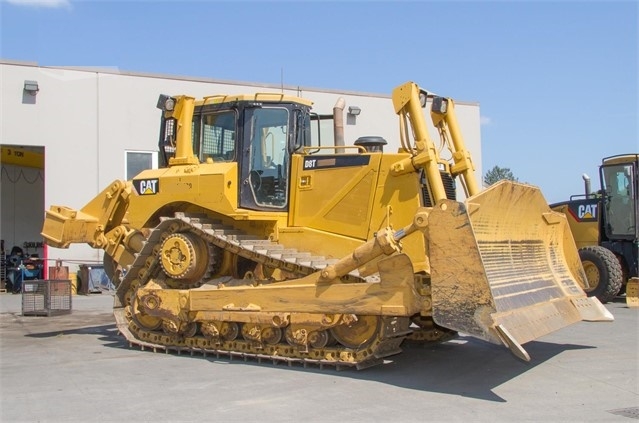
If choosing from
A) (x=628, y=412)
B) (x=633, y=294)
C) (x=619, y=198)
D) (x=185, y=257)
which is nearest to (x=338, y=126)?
(x=185, y=257)

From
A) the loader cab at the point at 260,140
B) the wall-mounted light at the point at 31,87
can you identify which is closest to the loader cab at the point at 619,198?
the loader cab at the point at 260,140

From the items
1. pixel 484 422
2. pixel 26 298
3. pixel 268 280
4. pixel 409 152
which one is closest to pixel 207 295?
pixel 268 280

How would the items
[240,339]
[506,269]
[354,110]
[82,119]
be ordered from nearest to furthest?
1. [506,269]
2. [240,339]
3. [82,119]
4. [354,110]

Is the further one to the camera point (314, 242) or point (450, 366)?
point (314, 242)

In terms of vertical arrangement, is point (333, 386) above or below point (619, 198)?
below

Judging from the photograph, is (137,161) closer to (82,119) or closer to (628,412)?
(82,119)

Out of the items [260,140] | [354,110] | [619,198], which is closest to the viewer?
[260,140]

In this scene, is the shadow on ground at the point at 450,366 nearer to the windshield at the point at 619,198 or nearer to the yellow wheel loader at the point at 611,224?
the yellow wheel loader at the point at 611,224

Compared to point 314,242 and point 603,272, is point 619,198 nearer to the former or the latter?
point 603,272

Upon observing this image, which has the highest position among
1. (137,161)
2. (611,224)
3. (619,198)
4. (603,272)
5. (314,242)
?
(137,161)

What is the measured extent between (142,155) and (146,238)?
12125 millimetres

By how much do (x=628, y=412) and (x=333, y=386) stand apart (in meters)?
2.76

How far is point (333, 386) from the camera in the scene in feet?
22.7

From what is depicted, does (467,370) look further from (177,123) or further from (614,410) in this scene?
(177,123)
